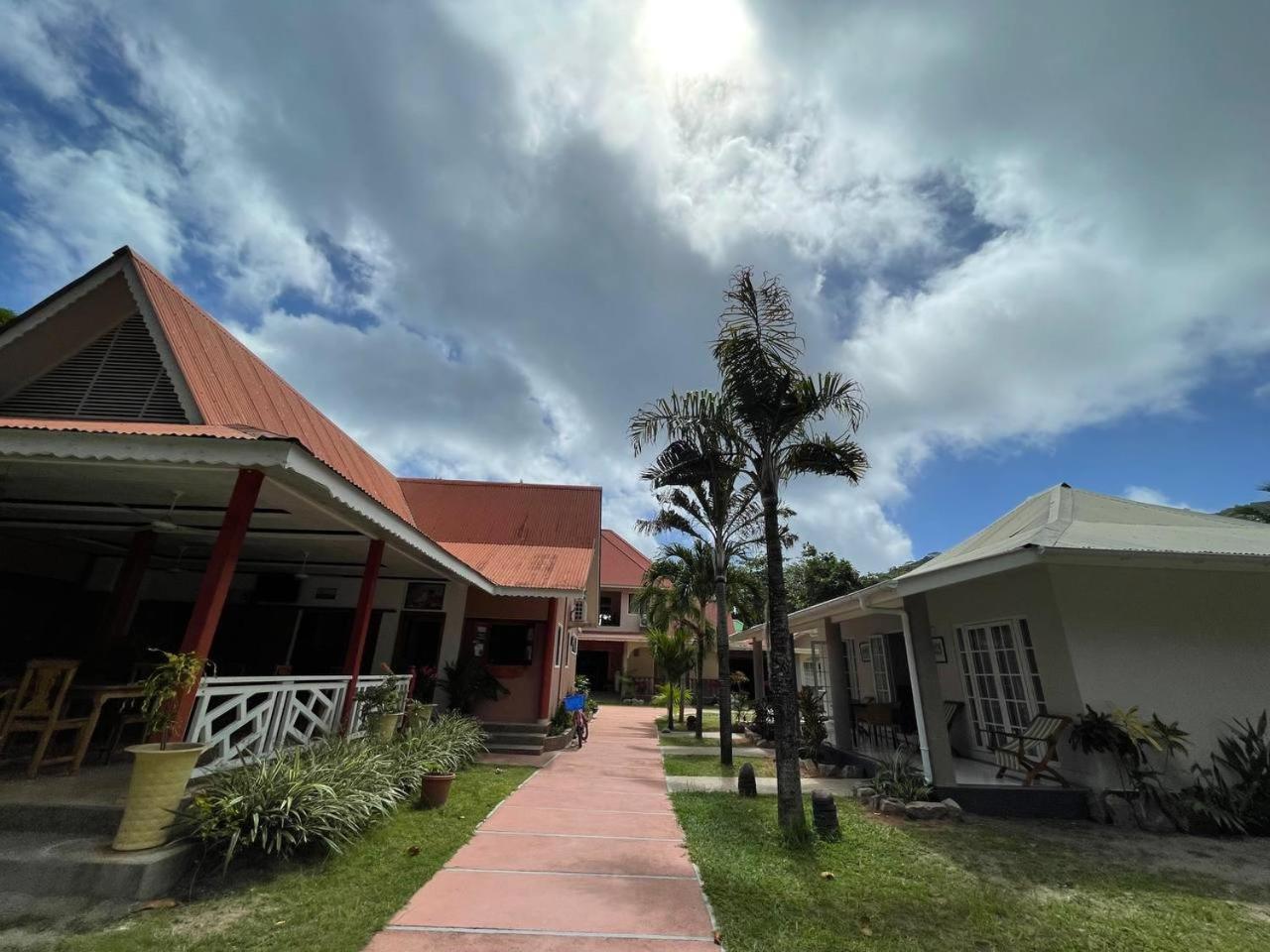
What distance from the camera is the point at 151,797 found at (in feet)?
13.4

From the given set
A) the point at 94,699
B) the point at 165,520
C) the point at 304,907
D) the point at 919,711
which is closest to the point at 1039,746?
the point at 919,711

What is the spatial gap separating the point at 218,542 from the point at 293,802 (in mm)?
2364

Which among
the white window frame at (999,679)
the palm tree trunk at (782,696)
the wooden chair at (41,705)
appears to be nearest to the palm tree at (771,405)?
the palm tree trunk at (782,696)

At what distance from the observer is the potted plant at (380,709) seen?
7809mm

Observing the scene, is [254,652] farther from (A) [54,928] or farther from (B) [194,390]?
(A) [54,928]

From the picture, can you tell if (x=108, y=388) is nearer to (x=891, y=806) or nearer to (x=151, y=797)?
(x=151, y=797)

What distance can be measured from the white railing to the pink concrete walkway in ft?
7.85

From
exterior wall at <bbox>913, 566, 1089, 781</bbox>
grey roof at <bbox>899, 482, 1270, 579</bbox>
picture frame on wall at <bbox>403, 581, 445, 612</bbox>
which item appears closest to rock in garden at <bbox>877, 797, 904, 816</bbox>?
exterior wall at <bbox>913, 566, 1089, 781</bbox>

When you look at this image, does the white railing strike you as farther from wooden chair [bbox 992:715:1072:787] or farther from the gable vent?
wooden chair [bbox 992:715:1072:787]

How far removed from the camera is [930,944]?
361 cm

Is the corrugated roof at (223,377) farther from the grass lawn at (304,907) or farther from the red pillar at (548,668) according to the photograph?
the red pillar at (548,668)

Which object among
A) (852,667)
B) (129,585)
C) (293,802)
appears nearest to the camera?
(293,802)

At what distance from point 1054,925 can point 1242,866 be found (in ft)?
9.79

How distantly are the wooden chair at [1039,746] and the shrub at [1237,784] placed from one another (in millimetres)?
1284
